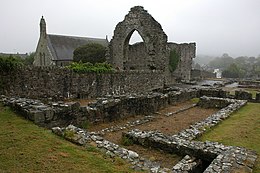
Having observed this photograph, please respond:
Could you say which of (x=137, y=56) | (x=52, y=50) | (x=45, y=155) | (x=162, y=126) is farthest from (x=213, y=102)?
(x=52, y=50)

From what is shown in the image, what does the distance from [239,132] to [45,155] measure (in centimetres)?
675

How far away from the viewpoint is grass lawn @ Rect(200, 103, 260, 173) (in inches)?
291

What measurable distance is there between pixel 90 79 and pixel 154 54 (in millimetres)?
10937

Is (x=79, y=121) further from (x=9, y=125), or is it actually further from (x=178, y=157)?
(x=178, y=157)

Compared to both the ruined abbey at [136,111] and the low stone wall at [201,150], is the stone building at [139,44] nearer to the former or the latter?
the ruined abbey at [136,111]

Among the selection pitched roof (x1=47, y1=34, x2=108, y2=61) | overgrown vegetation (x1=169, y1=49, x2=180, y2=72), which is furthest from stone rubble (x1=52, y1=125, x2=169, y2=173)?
pitched roof (x1=47, y1=34, x2=108, y2=61)

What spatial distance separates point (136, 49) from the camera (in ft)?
109

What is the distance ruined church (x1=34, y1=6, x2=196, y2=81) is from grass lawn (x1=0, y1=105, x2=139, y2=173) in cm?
1981

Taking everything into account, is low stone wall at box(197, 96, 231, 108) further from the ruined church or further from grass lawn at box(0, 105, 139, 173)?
grass lawn at box(0, 105, 139, 173)

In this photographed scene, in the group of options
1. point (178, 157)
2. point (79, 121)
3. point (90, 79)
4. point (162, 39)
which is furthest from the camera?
point (162, 39)

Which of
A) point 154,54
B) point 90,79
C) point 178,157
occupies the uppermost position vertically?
point 154,54

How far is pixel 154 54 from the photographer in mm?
25219

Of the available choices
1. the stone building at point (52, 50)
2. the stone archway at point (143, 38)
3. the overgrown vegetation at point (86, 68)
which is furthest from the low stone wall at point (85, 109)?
the stone building at point (52, 50)

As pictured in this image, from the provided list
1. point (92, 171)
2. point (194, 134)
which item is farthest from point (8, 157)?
point (194, 134)
